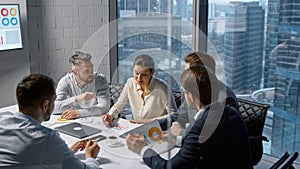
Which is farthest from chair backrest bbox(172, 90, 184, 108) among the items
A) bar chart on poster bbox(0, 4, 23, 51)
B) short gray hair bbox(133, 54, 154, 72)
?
bar chart on poster bbox(0, 4, 23, 51)

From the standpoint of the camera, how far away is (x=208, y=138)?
137 cm

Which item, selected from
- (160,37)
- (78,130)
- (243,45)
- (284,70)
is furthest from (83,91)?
(284,70)

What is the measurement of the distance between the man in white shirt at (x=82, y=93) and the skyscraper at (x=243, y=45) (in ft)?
3.78

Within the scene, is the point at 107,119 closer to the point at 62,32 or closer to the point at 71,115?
the point at 71,115

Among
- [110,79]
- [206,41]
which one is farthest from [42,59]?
[206,41]

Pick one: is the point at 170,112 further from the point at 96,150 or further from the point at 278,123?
the point at 278,123

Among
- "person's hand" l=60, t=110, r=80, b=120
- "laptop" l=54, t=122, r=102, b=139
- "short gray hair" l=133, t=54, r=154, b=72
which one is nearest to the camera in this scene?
"laptop" l=54, t=122, r=102, b=139

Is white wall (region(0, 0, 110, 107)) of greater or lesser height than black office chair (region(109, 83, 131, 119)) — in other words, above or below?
above

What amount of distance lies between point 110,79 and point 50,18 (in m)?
1.02

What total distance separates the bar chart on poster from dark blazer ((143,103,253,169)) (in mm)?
2183

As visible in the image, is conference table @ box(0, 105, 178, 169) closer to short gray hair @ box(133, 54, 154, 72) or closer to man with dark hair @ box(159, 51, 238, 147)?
man with dark hair @ box(159, 51, 238, 147)

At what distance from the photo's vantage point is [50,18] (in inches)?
132

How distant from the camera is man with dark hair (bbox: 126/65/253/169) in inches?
54.2

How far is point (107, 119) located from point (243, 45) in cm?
154
